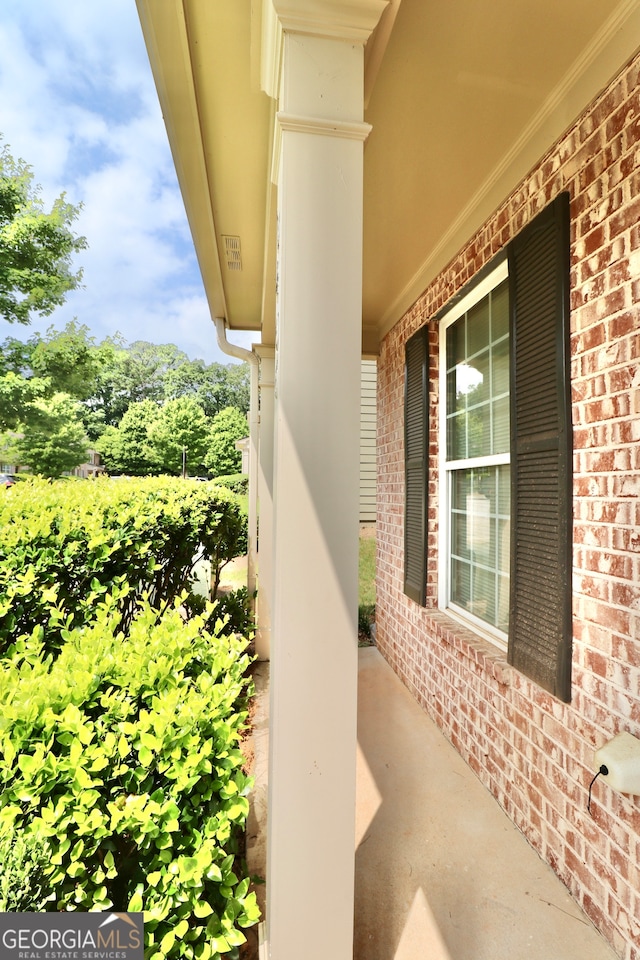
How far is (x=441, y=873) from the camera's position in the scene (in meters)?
1.83

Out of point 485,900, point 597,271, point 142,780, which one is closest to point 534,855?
point 485,900

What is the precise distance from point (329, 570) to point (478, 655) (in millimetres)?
1553

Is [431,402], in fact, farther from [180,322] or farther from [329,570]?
[180,322]

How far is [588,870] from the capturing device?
5.29 ft

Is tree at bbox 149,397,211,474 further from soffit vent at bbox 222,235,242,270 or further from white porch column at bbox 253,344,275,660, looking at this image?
soffit vent at bbox 222,235,242,270

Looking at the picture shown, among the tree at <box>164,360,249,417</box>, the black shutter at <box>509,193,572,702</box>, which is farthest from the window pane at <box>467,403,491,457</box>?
the tree at <box>164,360,249,417</box>

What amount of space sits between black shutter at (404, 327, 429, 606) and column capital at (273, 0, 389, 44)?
208 cm

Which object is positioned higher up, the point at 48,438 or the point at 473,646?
the point at 48,438

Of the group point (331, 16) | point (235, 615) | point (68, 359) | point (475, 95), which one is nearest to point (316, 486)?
point (331, 16)

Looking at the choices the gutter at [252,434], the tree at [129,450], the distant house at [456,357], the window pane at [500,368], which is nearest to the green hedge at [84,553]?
the distant house at [456,357]

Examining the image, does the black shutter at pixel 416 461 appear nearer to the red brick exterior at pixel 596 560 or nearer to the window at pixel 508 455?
the window at pixel 508 455

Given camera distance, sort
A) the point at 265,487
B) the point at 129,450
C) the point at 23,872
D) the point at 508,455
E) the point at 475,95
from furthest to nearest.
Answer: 1. the point at 129,450
2. the point at 265,487
3. the point at 508,455
4. the point at 475,95
5. the point at 23,872

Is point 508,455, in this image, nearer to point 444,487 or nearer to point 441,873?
point 444,487

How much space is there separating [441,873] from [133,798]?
1.39 metres
